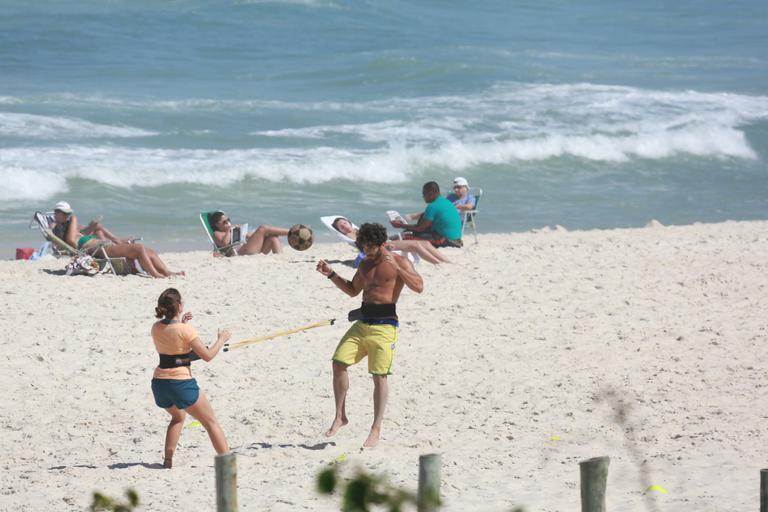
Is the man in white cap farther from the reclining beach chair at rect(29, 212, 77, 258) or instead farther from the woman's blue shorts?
the woman's blue shorts

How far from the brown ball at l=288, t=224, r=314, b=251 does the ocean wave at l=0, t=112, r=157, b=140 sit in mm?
10965

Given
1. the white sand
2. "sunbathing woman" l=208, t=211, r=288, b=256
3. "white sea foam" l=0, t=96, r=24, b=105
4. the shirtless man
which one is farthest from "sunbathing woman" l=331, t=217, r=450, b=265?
"white sea foam" l=0, t=96, r=24, b=105

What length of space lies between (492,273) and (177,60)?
70.6 ft

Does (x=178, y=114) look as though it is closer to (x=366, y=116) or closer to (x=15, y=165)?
(x=366, y=116)

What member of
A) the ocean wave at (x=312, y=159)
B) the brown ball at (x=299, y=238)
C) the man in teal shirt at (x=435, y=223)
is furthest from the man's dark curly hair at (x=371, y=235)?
the ocean wave at (x=312, y=159)

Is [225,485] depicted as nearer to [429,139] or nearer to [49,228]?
[49,228]

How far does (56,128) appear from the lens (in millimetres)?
22969

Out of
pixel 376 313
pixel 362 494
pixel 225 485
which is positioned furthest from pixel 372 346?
pixel 362 494

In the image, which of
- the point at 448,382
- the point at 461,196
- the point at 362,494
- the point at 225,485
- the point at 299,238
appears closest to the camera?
the point at 362,494

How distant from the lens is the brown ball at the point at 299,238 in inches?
486

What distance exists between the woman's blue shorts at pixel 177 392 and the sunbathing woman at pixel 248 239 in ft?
20.2

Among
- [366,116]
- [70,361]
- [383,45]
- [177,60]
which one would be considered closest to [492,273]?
[70,361]

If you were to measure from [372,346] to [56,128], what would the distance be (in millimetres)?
17099

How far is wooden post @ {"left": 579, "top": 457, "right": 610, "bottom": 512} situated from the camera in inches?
161
